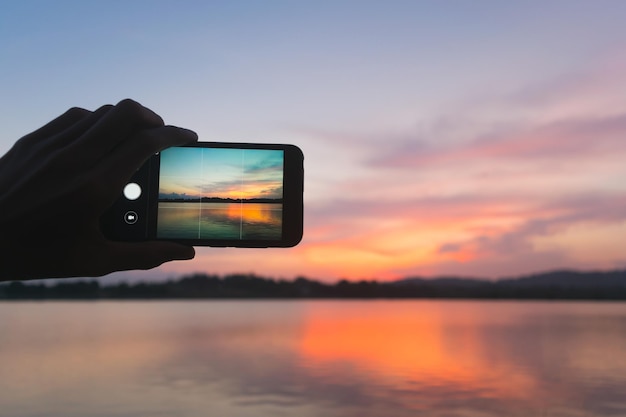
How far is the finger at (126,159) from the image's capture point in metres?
1.65

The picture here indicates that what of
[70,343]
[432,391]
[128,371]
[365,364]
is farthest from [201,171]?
[70,343]

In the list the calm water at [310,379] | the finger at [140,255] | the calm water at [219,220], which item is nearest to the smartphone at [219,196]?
the calm water at [219,220]

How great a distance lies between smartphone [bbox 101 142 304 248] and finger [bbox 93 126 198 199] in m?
0.98

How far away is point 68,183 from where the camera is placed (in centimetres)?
161

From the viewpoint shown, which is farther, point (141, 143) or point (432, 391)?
point (432, 391)

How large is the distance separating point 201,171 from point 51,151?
1463mm

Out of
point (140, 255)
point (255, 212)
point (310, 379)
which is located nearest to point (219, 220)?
point (255, 212)

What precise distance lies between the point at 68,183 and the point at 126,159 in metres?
0.18

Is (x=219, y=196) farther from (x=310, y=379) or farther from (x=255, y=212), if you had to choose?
(x=310, y=379)

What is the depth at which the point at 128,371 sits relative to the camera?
51.5 m

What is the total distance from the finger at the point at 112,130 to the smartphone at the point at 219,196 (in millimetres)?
1022

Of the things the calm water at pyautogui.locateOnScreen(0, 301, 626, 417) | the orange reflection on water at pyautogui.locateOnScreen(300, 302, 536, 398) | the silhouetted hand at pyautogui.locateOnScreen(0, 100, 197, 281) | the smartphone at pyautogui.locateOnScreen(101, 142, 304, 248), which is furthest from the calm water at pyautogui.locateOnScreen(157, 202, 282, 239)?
the orange reflection on water at pyautogui.locateOnScreen(300, 302, 536, 398)

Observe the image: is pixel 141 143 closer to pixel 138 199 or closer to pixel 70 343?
pixel 138 199

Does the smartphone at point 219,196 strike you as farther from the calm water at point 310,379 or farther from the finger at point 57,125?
the calm water at point 310,379
